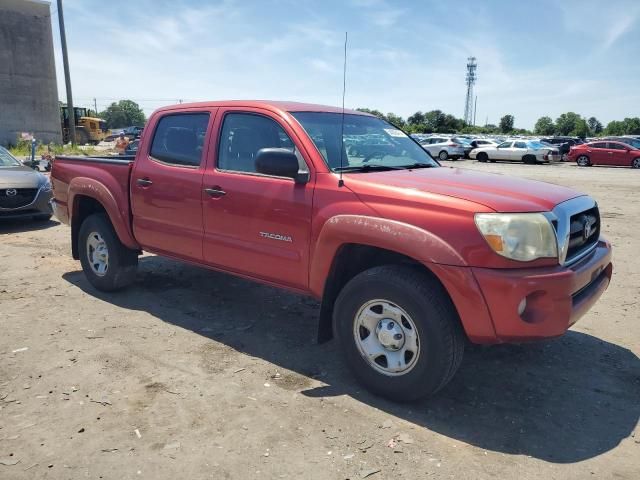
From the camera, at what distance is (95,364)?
3840mm

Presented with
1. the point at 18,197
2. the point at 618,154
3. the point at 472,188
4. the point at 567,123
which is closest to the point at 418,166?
the point at 472,188

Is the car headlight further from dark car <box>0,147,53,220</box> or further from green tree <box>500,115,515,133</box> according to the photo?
green tree <box>500,115,515,133</box>

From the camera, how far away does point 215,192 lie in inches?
164

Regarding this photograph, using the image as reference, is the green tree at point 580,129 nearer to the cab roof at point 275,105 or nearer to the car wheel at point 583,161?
the car wheel at point 583,161

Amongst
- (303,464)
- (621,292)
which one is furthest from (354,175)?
(621,292)

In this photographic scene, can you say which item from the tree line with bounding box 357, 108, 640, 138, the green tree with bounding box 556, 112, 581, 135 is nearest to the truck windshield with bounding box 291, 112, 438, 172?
the tree line with bounding box 357, 108, 640, 138

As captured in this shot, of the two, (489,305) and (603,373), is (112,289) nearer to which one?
(489,305)

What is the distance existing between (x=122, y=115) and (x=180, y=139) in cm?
11290

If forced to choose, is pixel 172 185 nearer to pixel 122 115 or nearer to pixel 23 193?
pixel 23 193

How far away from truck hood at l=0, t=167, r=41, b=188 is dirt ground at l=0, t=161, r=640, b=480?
13.9ft

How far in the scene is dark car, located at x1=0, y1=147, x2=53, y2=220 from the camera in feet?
28.0

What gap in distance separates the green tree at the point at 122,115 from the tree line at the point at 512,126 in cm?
5537

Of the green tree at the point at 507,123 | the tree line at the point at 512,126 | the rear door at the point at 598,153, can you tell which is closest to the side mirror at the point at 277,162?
the rear door at the point at 598,153

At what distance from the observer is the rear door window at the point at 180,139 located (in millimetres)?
4484
